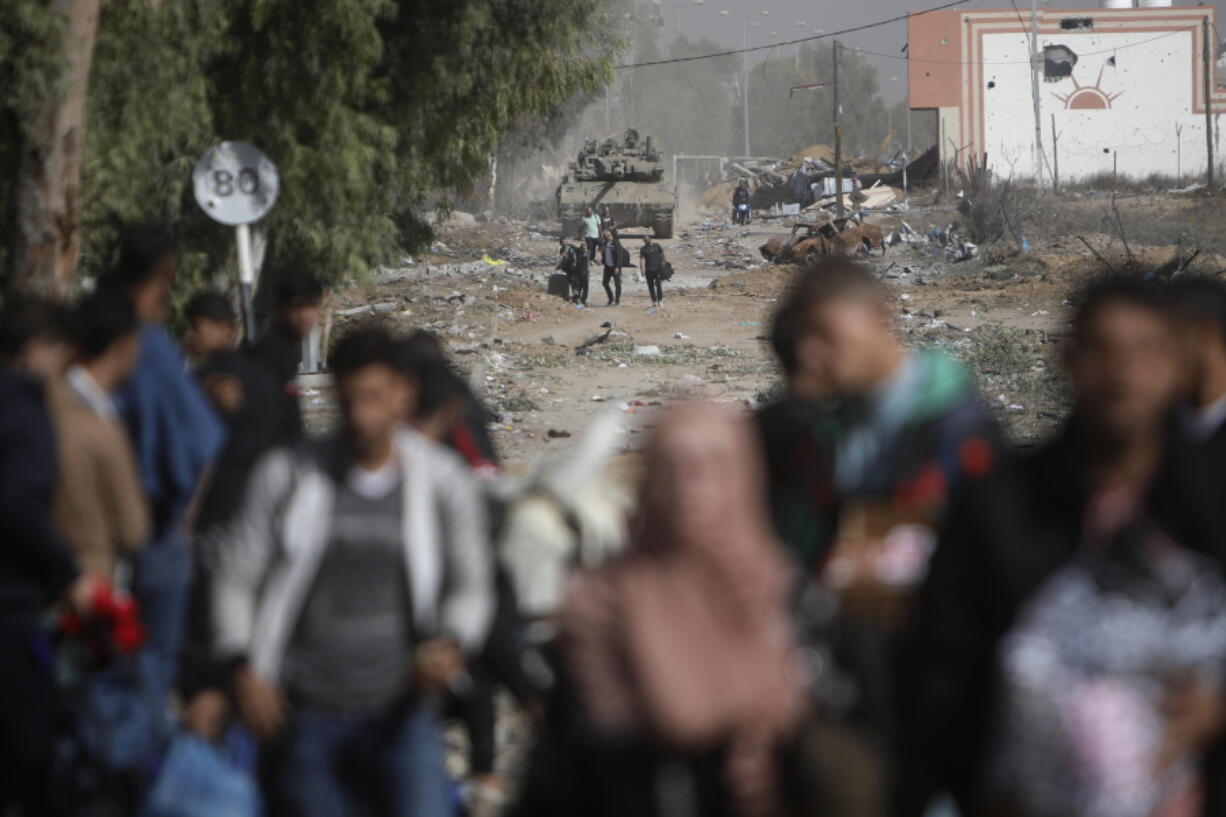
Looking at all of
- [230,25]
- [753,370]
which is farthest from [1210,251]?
[230,25]

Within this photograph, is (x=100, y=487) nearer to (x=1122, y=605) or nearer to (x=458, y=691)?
(x=458, y=691)

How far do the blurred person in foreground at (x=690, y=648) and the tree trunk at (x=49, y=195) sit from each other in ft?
23.2

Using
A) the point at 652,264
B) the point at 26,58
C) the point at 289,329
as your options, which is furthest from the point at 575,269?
the point at 289,329

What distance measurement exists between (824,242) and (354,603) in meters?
29.9

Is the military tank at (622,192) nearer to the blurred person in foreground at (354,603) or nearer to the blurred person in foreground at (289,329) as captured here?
the blurred person in foreground at (289,329)

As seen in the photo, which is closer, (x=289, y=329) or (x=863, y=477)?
(x=863, y=477)

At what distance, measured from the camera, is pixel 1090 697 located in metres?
2.29

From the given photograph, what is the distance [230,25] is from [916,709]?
10369 mm

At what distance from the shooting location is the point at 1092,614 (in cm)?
230

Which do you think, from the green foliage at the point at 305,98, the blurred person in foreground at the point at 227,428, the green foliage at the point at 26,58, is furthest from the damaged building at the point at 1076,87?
the blurred person in foreground at the point at 227,428

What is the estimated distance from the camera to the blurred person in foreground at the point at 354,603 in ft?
9.75

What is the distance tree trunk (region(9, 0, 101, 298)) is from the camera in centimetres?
879

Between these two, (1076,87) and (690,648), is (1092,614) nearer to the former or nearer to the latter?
(690,648)

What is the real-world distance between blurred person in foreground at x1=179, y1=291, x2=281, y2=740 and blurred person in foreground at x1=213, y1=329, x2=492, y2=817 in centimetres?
26
